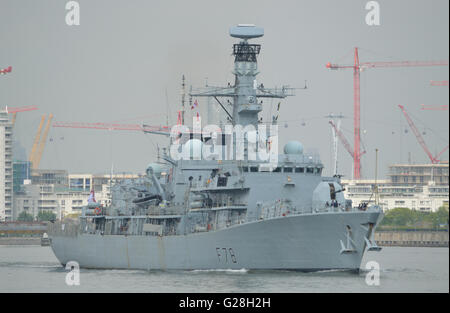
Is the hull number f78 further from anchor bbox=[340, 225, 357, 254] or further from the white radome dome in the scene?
the white radome dome

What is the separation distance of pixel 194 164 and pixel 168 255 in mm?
5629

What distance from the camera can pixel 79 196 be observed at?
187875 millimetres

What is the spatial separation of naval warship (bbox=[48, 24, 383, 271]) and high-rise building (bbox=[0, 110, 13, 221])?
376 feet

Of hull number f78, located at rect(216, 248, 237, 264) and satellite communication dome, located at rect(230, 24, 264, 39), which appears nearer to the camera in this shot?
hull number f78, located at rect(216, 248, 237, 264)

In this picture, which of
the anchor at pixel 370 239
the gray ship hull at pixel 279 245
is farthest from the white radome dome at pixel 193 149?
the anchor at pixel 370 239

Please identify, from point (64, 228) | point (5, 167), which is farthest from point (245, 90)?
point (5, 167)

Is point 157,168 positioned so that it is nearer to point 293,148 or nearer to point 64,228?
point 64,228

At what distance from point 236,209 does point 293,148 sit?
468cm

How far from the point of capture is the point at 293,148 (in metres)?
52.1

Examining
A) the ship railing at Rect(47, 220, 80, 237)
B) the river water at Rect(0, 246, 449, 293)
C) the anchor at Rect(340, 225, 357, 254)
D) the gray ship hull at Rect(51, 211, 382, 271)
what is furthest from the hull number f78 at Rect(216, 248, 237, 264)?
the ship railing at Rect(47, 220, 80, 237)

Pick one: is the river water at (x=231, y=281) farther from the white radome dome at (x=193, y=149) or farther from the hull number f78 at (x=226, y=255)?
the white radome dome at (x=193, y=149)

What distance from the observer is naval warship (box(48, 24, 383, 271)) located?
47406 mm

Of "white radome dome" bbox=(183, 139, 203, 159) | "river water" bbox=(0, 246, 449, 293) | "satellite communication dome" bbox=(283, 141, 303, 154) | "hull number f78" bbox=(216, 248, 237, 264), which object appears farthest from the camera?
"white radome dome" bbox=(183, 139, 203, 159)
